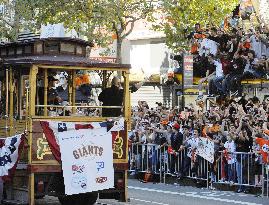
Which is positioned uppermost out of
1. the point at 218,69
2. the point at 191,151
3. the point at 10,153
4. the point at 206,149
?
the point at 218,69

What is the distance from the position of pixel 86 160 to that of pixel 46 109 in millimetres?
1265

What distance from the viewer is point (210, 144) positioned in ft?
68.6

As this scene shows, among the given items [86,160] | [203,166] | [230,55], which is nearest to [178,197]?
[203,166]

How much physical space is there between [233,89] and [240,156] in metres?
6.18

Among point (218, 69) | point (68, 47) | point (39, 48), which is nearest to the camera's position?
point (39, 48)

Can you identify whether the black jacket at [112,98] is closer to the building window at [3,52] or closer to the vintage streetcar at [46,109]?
the vintage streetcar at [46,109]

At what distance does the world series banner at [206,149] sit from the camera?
20.9 metres

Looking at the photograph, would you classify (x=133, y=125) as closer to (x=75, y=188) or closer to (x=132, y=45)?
(x=75, y=188)

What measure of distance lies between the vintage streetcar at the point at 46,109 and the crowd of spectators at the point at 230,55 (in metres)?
8.74

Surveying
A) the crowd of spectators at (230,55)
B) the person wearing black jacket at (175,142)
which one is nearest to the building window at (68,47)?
the person wearing black jacket at (175,142)

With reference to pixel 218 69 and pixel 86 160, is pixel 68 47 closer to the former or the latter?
pixel 86 160

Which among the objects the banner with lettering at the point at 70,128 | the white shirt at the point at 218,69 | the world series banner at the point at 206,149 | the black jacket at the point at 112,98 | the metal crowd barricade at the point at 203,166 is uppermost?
the white shirt at the point at 218,69

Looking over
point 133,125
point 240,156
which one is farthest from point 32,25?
point 240,156

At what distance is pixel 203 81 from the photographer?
26938 mm
